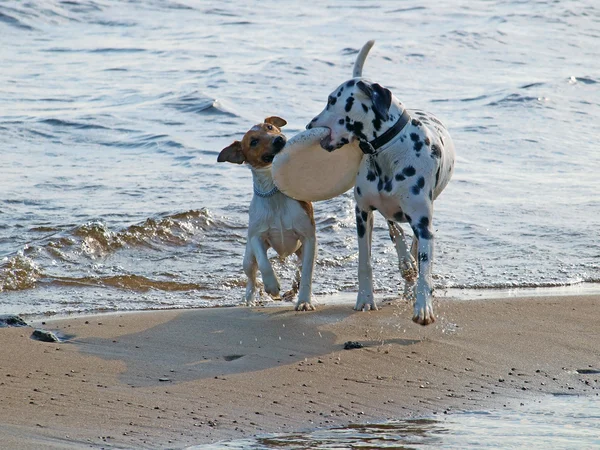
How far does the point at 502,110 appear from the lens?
18.2 metres

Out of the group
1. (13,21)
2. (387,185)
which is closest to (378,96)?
(387,185)

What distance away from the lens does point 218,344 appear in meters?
6.71

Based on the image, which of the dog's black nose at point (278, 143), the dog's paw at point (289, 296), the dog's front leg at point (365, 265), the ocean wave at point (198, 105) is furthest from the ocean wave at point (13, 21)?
the dog's front leg at point (365, 265)

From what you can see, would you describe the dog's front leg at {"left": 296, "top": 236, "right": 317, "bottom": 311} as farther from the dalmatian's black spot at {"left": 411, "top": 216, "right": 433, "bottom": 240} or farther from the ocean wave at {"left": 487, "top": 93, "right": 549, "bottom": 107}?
the ocean wave at {"left": 487, "top": 93, "right": 549, "bottom": 107}

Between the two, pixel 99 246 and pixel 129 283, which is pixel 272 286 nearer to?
pixel 129 283

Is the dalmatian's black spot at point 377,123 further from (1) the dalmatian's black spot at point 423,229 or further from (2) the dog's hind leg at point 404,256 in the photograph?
(2) the dog's hind leg at point 404,256

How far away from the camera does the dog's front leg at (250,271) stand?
806cm

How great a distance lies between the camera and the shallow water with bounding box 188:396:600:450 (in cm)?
510

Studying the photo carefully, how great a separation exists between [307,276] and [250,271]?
60 cm

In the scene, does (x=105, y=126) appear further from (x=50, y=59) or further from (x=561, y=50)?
(x=561, y=50)

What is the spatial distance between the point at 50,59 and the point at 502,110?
32.1ft

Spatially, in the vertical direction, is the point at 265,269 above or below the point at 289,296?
above

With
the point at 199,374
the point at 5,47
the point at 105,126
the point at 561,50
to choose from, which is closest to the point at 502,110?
the point at 105,126

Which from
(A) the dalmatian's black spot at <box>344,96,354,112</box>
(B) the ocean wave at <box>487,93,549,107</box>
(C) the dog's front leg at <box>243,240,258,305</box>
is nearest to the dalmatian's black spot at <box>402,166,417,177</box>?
(A) the dalmatian's black spot at <box>344,96,354,112</box>
